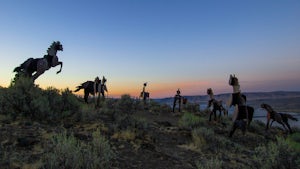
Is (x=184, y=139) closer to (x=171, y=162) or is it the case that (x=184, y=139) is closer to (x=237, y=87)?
(x=237, y=87)

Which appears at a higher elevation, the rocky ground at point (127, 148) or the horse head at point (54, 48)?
the horse head at point (54, 48)

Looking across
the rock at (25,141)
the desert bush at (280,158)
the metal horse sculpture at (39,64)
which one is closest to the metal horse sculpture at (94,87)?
the metal horse sculpture at (39,64)

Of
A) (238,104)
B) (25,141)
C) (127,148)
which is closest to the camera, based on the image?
(25,141)

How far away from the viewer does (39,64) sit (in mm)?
15609

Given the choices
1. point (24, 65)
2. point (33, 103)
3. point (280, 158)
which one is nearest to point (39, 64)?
point (24, 65)

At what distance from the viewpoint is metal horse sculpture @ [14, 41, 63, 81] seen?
15648 millimetres

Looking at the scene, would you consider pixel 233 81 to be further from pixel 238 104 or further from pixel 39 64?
pixel 39 64

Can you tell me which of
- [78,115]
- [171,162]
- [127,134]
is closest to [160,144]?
[127,134]

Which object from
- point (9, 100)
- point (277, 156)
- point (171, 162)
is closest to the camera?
point (277, 156)

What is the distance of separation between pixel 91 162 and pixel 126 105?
18479 millimetres

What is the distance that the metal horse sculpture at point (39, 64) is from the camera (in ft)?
51.3

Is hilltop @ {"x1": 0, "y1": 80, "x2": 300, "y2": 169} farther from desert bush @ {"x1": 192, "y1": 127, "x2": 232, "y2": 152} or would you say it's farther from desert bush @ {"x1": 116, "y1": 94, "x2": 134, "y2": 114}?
desert bush @ {"x1": 116, "y1": 94, "x2": 134, "y2": 114}

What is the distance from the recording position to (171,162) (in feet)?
26.7

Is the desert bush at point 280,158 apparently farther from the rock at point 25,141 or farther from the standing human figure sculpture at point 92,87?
the standing human figure sculpture at point 92,87
